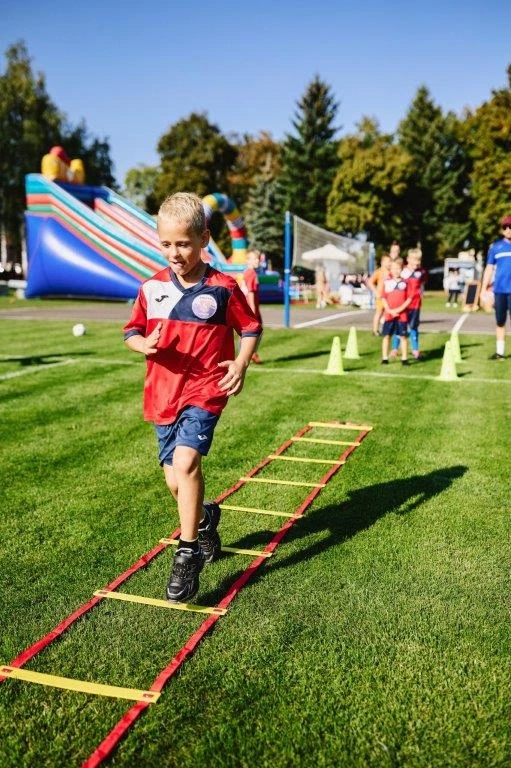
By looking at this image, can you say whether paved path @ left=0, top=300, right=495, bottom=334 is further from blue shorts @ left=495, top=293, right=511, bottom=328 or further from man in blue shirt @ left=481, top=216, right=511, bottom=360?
man in blue shirt @ left=481, top=216, right=511, bottom=360

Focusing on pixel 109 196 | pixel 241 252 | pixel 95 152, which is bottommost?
pixel 241 252

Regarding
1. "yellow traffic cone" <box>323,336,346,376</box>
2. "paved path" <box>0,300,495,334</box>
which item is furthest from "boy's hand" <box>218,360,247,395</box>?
"paved path" <box>0,300,495,334</box>

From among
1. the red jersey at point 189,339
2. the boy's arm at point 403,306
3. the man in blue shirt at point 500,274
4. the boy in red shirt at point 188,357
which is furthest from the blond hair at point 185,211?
the man in blue shirt at point 500,274

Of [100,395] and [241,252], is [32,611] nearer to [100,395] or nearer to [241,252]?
[100,395]

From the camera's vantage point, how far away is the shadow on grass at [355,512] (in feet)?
14.0

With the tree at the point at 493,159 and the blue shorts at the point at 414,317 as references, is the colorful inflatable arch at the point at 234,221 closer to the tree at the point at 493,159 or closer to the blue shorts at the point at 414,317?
the blue shorts at the point at 414,317

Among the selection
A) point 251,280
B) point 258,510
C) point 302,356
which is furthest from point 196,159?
point 258,510

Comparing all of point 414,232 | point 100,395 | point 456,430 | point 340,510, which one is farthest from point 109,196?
point 414,232

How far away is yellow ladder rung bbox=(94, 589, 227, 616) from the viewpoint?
351cm

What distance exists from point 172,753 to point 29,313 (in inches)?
937

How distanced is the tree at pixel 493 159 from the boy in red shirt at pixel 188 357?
52296mm

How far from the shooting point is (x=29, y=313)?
971 inches

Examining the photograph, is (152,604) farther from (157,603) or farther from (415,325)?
(415,325)

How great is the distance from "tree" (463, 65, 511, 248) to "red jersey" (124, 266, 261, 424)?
52.3 meters
